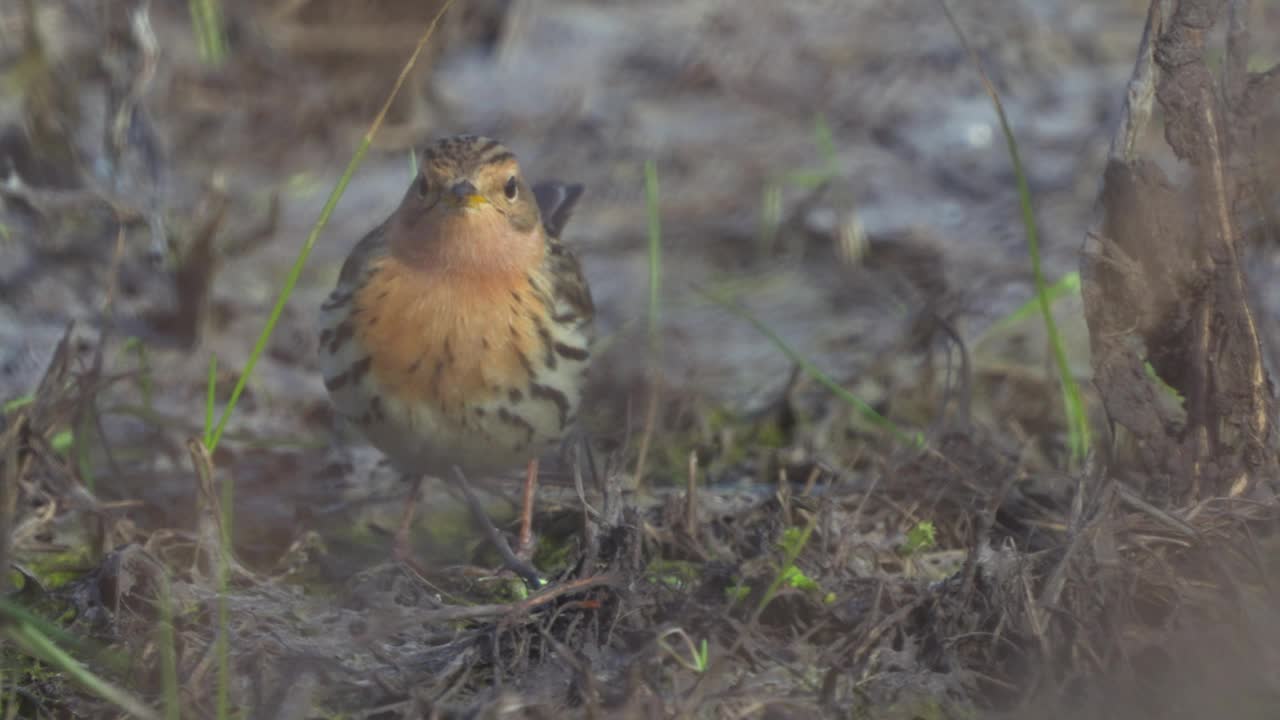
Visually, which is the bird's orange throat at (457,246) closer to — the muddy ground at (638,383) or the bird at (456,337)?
the bird at (456,337)

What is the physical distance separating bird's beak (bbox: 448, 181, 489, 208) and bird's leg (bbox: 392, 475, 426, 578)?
1.00m

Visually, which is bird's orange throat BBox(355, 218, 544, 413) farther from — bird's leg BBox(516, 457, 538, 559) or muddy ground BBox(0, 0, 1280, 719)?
muddy ground BBox(0, 0, 1280, 719)

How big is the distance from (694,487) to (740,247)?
3.40m

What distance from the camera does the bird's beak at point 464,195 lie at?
16.1 ft

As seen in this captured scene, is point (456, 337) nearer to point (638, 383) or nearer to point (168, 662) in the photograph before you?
point (638, 383)

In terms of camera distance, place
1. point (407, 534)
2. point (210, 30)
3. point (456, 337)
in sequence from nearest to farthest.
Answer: point (456, 337) < point (407, 534) < point (210, 30)

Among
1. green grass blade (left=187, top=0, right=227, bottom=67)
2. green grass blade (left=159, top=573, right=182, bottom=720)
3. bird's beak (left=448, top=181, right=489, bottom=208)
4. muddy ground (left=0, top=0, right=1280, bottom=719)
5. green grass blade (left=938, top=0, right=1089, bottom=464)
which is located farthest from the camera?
green grass blade (left=187, top=0, right=227, bottom=67)

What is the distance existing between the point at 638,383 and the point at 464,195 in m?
1.37

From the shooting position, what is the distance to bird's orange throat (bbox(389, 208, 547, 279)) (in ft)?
16.3

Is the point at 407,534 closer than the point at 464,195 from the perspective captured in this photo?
No

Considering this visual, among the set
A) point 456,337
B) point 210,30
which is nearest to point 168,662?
point 456,337

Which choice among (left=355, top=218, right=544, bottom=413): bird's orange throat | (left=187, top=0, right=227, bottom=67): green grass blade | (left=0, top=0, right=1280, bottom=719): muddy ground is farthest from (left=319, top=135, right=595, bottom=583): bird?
(left=187, top=0, right=227, bottom=67): green grass blade

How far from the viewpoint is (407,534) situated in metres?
5.17

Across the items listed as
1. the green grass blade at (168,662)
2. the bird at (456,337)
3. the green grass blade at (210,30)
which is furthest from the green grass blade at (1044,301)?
the green grass blade at (210,30)
